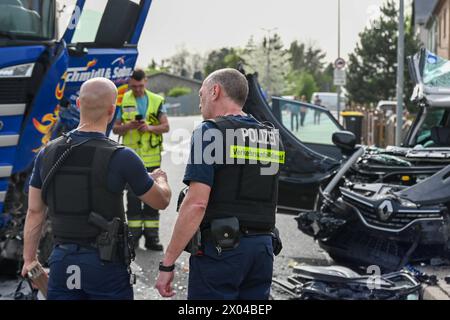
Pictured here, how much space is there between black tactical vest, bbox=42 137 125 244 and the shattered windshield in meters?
4.21

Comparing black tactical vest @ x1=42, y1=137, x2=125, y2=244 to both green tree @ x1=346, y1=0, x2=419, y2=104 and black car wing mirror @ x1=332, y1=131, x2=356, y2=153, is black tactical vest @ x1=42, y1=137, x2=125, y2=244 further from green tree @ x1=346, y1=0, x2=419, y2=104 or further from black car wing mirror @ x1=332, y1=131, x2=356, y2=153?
green tree @ x1=346, y1=0, x2=419, y2=104

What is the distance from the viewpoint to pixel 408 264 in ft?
19.4

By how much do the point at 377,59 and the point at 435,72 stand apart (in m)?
28.9

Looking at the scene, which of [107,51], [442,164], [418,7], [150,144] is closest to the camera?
[442,164]

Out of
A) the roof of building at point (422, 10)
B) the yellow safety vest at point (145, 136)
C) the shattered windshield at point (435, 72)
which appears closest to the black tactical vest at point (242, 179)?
the shattered windshield at point (435, 72)

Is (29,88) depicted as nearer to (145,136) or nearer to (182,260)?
(145,136)

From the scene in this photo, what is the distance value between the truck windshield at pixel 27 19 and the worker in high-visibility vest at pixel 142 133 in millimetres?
1377

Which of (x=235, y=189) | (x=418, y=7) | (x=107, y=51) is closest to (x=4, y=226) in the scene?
(x=107, y=51)

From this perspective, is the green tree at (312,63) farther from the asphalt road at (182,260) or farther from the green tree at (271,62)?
the asphalt road at (182,260)

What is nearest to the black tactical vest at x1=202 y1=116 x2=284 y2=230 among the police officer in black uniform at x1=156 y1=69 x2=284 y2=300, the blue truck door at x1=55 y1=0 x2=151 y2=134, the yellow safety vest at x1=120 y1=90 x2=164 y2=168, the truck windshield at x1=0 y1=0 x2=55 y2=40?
the police officer in black uniform at x1=156 y1=69 x2=284 y2=300

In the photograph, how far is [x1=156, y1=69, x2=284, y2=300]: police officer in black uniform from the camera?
3422 millimetres

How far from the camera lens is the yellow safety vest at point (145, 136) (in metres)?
7.55

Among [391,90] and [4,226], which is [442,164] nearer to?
[4,226]
